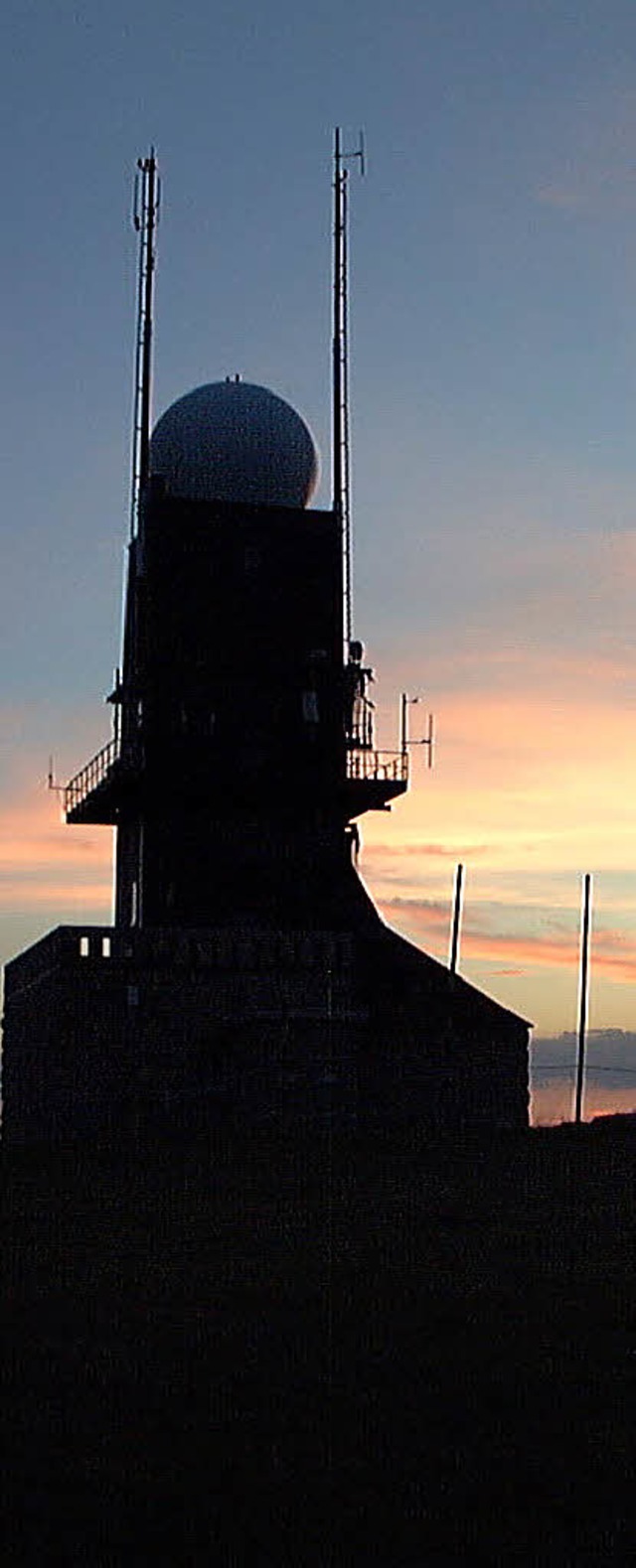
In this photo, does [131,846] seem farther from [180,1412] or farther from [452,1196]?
[180,1412]

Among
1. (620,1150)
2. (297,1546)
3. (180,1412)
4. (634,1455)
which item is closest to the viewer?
(297,1546)

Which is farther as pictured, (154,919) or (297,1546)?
(154,919)

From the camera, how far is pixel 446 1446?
13836 mm

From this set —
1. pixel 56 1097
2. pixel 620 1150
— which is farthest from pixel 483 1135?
pixel 56 1097

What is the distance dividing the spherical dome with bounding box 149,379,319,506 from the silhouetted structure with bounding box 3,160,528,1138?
0.17ft

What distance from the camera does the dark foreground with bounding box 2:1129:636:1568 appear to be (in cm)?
1236

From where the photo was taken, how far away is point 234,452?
43.6m

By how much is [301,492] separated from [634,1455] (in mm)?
32772

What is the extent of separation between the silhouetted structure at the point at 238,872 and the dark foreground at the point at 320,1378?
34.2 feet

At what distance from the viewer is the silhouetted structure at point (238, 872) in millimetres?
37219

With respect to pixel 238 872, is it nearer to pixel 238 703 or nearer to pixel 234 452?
pixel 238 703

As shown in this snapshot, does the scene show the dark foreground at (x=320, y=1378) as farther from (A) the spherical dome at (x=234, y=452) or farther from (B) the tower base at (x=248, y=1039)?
(A) the spherical dome at (x=234, y=452)

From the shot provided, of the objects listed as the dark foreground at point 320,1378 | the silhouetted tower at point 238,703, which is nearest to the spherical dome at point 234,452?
the silhouetted tower at point 238,703

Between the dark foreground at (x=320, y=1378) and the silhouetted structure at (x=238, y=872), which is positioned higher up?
the silhouetted structure at (x=238, y=872)
